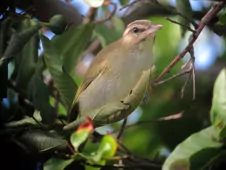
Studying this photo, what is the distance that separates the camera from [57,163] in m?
1.65

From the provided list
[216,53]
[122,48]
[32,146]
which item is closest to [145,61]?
[122,48]

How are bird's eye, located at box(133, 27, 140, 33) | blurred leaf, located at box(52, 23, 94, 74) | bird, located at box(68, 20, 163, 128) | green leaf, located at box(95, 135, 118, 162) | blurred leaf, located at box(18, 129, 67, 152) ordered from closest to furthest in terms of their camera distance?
green leaf, located at box(95, 135, 118, 162), bird, located at box(68, 20, 163, 128), blurred leaf, located at box(18, 129, 67, 152), bird's eye, located at box(133, 27, 140, 33), blurred leaf, located at box(52, 23, 94, 74)

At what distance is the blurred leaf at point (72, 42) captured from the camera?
6.74ft

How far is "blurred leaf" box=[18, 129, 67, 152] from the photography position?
1.60m

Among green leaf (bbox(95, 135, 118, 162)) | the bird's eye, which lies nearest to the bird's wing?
the bird's eye

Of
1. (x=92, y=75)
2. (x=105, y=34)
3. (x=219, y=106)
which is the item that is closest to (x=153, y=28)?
(x=92, y=75)

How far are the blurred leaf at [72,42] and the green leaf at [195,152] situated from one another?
18.6 inches

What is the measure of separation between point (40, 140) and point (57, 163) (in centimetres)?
7

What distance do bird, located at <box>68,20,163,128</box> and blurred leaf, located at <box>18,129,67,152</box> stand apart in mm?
65

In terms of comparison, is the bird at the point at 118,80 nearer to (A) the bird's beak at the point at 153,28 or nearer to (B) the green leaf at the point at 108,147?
(A) the bird's beak at the point at 153,28

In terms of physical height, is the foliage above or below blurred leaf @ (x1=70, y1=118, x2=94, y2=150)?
below

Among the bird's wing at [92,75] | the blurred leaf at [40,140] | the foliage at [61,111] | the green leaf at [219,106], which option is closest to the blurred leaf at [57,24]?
the foliage at [61,111]

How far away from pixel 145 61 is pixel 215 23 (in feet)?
1.29

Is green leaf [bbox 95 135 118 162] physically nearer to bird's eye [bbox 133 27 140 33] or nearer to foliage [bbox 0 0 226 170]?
foliage [bbox 0 0 226 170]
